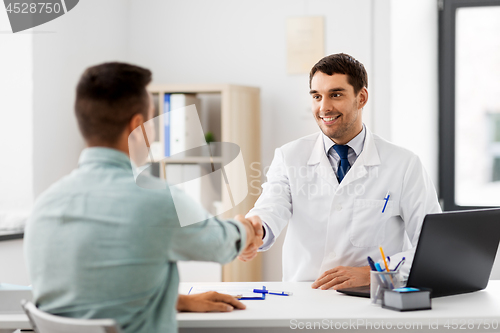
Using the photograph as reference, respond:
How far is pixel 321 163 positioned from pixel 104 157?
3.57ft

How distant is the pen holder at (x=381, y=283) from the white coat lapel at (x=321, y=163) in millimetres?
557

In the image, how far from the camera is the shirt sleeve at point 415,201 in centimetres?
181

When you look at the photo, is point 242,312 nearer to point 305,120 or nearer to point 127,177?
point 127,177

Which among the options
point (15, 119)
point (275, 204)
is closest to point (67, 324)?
point (275, 204)

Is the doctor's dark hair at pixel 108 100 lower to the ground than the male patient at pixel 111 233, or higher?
higher

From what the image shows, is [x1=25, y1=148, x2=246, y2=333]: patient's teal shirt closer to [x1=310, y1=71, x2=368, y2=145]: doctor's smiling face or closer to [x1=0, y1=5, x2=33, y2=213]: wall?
[x1=310, y1=71, x2=368, y2=145]: doctor's smiling face

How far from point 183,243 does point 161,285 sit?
0.35 ft

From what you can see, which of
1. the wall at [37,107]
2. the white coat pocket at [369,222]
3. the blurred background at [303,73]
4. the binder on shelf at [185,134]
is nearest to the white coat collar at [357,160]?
the white coat pocket at [369,222]

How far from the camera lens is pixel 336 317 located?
1270mm

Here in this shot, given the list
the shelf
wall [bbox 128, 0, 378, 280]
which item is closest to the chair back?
the shelf

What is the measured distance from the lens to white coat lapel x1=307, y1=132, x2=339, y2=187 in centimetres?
191

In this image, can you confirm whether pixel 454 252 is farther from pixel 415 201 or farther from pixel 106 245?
pixel 106 245

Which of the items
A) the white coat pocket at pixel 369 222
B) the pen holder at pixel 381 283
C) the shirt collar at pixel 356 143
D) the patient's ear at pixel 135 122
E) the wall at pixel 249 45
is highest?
the wall at pixel 249 45

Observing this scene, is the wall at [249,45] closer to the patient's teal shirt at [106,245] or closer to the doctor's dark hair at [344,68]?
the doctor's dark hair at [344,68]
